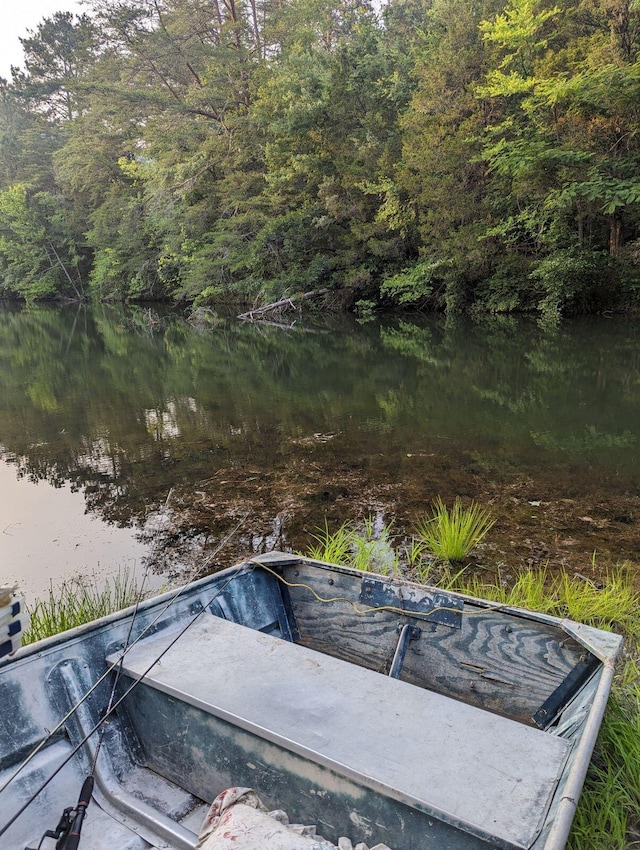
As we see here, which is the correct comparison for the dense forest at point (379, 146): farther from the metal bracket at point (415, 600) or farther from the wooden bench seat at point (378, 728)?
the wooden bench seat at point (378, 728)

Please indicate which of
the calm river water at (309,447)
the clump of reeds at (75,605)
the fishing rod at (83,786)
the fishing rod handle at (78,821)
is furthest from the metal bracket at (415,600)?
the calm river water at (309,447)

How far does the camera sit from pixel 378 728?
1.91m

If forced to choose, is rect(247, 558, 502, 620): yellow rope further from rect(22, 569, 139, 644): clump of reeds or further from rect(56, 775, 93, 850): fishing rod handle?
rect(56, 775, 93, 850): fishing rod handle

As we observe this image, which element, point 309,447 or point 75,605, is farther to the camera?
point 309,447

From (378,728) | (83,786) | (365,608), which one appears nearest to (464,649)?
(365,608)

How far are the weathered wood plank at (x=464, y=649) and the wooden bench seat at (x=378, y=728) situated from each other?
0.48 m

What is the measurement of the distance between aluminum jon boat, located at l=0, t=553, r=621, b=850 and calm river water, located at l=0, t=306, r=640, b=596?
6.56 feet

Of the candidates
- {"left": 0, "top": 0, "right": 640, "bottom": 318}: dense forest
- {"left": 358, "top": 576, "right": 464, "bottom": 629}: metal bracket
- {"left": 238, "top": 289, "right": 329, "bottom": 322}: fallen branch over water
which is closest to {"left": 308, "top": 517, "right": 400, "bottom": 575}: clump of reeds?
{"left": 358, "top": 576, "right": 464, "bottom": 629}: metal bracket

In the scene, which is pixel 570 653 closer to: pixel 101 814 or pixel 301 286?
pixel 101 814

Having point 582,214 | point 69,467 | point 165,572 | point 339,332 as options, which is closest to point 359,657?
point 165,572

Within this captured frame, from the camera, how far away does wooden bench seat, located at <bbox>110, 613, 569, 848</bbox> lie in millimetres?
1608

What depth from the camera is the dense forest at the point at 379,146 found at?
47.2 ft

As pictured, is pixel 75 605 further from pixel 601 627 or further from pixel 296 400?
pixel 296 400

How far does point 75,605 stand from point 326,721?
2396 mm
